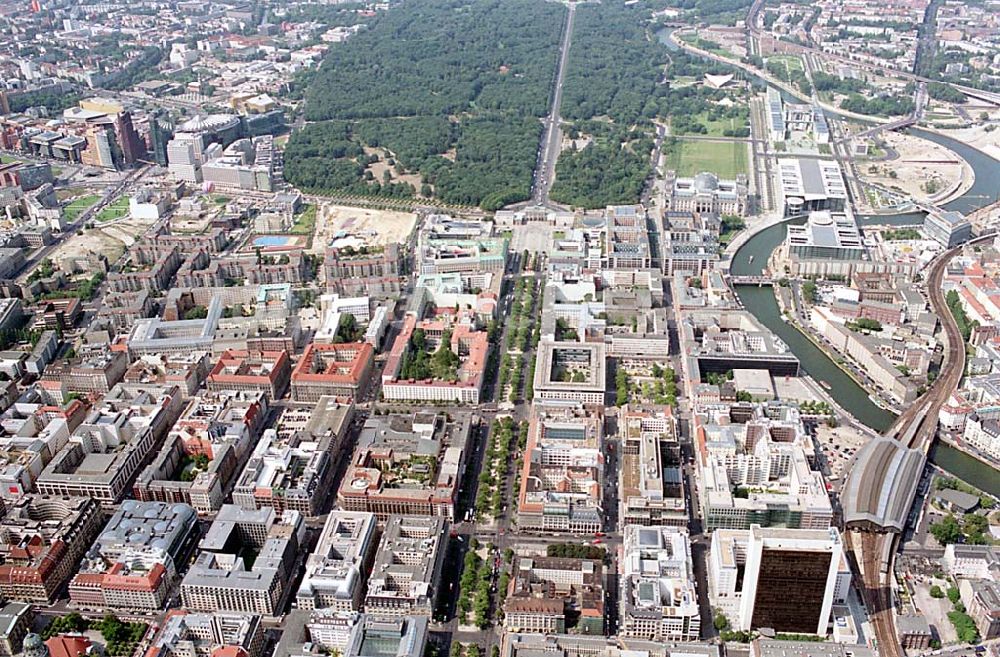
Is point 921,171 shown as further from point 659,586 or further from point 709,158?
point 659,586

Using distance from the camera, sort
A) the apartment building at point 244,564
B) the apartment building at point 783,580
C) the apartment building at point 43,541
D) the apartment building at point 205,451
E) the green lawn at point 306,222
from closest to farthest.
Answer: the apartment building at point 783,580 → the apartment building at point 244,564 → the apartment building at point 43,541 → the apartment building at point 205,451 → the green lawn at point 306,222

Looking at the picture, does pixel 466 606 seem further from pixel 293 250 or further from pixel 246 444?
pixel 293 250

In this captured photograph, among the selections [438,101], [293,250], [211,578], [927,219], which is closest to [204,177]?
[293,250]

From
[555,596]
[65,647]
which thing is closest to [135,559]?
[65,647]

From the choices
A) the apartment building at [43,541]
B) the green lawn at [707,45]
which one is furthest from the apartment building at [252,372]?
the green lawn at [707,45]

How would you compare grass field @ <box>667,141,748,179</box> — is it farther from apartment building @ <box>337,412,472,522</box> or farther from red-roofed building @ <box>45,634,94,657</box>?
red-roofed building @ <box>45,634,94,657</box>

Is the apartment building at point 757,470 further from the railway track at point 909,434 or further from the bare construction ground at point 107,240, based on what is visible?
the bare construction ground at point 107,240

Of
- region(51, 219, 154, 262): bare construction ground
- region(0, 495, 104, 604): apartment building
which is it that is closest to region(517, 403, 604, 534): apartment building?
region(0, 495, 104, 604): apartment building
